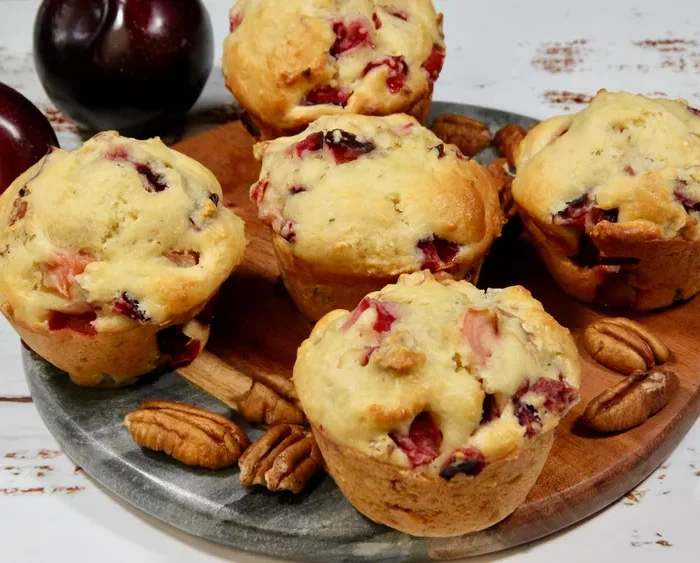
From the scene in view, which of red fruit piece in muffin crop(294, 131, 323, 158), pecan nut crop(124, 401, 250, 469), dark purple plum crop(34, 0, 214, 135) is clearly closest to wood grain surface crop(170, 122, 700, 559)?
pecan nut crop(124, 401, 250, 469)

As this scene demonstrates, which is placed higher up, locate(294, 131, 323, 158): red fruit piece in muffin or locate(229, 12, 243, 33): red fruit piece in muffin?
locate(229, 12, 243, 33): red fruit piece in muffin

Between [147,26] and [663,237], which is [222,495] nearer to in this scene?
[663,237]

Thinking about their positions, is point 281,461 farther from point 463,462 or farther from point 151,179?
point 151,179

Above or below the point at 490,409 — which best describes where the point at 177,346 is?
below

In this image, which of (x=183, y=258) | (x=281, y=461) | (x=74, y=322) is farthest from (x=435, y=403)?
(x=74, y=322)

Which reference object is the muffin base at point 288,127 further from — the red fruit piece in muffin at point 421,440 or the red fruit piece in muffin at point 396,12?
the red fruit piece in muffin at point 421,440

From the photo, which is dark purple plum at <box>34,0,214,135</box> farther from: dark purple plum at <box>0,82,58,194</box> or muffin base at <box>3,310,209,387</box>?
muffin base at <box>3,310,209,387</box>
